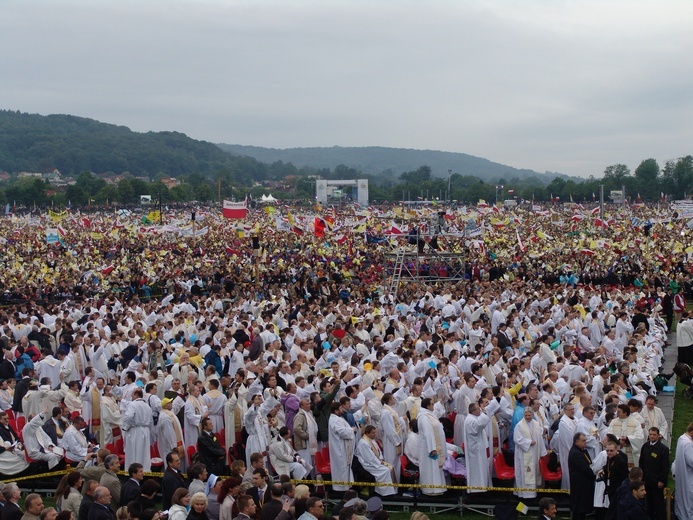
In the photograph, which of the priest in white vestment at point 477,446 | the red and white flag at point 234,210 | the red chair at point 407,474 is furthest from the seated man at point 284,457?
the red and white flag at point 234,210

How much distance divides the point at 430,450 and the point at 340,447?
49.0 inches

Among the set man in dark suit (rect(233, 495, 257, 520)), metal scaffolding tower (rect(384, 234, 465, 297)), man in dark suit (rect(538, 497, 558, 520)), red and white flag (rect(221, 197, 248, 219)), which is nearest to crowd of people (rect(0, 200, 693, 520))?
man in dark suit (rect(233, 495, 257, 520))

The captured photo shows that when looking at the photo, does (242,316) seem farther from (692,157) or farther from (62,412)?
(692,157)

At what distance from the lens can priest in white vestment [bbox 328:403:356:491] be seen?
448 inches

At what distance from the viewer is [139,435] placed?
12055 mm

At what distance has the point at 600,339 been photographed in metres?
20.5

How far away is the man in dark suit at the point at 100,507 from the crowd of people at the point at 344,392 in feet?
0.08

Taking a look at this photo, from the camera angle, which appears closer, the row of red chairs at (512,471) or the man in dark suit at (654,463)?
the man in dark suit at (654,463)

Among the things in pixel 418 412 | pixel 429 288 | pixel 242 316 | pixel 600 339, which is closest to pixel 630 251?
pixel 429 288

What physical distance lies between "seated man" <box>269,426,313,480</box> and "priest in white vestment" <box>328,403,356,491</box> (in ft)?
1.75

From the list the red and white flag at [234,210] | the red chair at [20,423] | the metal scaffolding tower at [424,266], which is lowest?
the red chair at [20,423]

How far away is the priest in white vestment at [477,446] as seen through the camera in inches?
444

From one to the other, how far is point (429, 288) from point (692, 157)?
92.1 meters

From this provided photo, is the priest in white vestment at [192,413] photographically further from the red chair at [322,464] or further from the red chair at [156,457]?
the red chair at [322,464]
